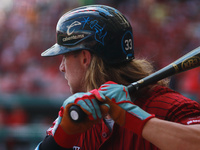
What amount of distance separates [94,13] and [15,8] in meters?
8.45

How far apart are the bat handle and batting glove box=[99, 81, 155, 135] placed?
0.43 feet

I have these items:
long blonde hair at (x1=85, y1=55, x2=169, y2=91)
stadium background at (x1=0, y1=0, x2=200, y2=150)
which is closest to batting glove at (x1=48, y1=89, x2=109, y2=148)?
long blonde hair at (x1=85, y1=55, x2=169, y2=91)

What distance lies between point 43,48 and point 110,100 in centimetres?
695

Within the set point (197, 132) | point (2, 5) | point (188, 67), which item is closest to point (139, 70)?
point (188, 67)

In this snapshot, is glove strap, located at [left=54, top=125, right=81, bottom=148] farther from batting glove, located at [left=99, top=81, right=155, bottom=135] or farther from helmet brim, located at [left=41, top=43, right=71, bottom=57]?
helmet brim, located at [left=41, top=43, right=71, bottom=57]

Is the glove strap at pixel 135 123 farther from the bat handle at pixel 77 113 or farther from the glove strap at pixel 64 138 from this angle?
the glove strap at pixel 64 138

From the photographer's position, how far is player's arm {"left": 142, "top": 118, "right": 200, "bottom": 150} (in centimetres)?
146

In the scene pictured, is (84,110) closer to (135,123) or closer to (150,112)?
(135,123)

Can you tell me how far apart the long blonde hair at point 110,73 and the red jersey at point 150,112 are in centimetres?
17

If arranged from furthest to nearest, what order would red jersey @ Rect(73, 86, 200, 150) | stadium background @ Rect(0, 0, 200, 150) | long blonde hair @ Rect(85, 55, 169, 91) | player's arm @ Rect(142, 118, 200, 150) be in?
stadium background @ Rect(0, 0, 200, 150) → long blonde hair @ Rect(85, 55, 169, 91) → red jersey @ Rect(73, 86, 200, 150) → player's arm @ Rect(142, 118, 200, 150)

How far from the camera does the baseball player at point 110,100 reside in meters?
1.50

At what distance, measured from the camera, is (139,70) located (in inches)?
81.1

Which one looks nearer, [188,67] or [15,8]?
[188,67]

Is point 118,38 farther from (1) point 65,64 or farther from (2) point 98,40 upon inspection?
(1) point 65,64
